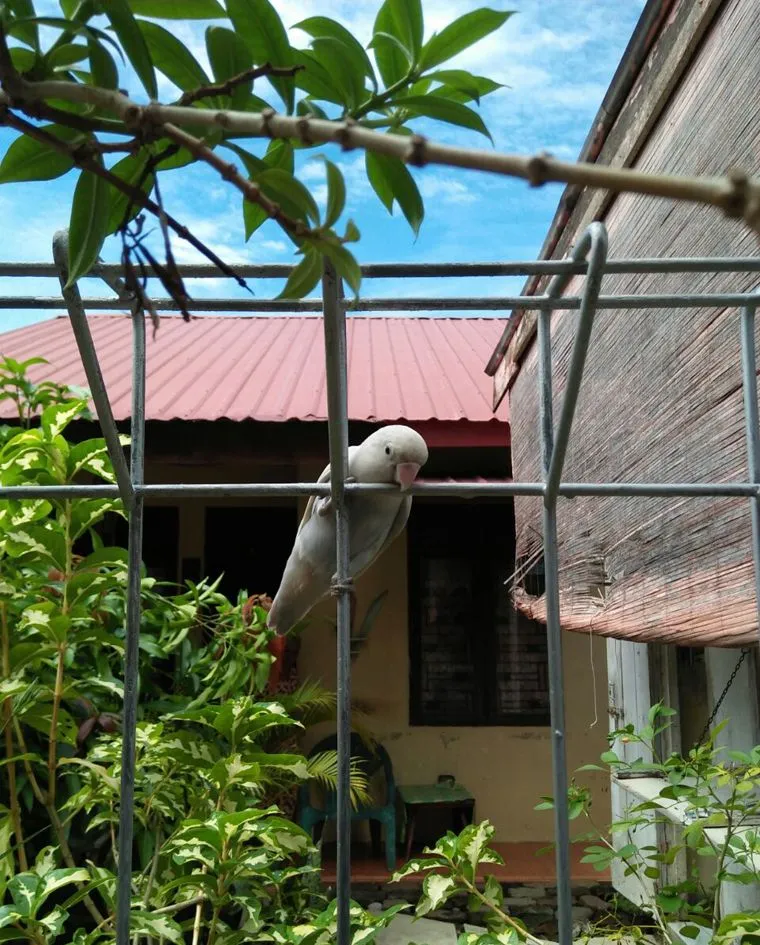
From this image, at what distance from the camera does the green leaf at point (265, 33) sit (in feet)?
2.12

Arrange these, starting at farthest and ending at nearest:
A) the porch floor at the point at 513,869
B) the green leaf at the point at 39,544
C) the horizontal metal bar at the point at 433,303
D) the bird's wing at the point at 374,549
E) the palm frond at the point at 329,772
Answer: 1. the porch floor at the point at 513,869
2. the palm frond at the point at 329,772
3. the green leaf at the point at 39,544
4. the bird's wing at the point at 374,549
5. the horizontal metal bar at the point at 433,303

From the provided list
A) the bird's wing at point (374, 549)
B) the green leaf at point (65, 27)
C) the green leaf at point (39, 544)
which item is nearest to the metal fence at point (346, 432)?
the green leaf at point (65, 27)

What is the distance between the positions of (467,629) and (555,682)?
4336mm

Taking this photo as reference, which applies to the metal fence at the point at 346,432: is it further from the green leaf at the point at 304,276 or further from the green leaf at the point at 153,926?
the green leaf at the point at 153,926

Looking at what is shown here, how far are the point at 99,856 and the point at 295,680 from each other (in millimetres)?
2289

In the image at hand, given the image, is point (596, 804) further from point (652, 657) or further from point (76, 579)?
point (76, 579)

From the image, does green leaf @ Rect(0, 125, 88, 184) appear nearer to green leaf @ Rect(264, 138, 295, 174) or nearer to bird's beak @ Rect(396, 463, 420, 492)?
green leaf @ Rect(264, 138, 295, 174)

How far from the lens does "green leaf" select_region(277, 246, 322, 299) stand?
583mm

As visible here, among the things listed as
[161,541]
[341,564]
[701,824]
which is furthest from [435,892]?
[161,541]

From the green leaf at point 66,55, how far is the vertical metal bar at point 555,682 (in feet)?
2.36

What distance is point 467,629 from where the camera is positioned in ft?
17.6

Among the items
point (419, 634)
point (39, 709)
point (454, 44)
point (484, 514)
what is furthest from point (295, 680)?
point (454, 44)

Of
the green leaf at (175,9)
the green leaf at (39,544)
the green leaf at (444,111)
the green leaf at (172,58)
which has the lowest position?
the green leaf at (39,544)

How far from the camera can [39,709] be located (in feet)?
7.23
